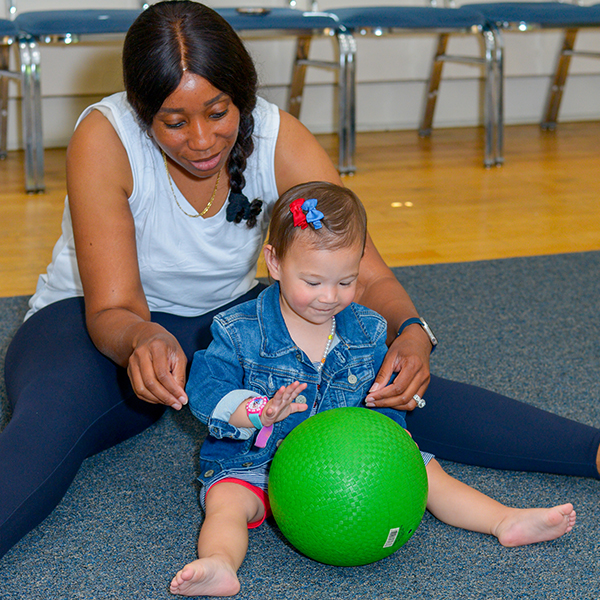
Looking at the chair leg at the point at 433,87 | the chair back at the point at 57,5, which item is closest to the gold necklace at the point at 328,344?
the chair back at the point at 57,5

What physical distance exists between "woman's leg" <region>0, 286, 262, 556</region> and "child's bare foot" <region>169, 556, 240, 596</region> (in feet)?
0.76

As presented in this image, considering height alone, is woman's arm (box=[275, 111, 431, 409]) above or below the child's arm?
above

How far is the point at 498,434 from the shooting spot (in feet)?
3.81

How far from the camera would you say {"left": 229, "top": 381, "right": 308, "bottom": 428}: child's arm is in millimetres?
921

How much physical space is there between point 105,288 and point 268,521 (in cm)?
41

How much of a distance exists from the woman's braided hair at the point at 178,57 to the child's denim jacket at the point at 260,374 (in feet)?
0.97

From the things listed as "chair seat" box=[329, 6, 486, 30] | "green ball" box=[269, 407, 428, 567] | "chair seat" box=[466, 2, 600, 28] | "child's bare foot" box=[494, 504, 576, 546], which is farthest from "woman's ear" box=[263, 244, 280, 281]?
"chair seat" box=[466, 2, 600, 28]

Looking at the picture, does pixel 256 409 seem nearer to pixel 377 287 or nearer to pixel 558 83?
pixel 377 287

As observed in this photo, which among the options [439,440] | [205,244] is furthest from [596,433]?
[205,244]

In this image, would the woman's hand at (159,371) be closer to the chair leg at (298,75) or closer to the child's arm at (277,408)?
the child's arm at (277,408)

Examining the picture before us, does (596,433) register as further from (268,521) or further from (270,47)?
(270,47)

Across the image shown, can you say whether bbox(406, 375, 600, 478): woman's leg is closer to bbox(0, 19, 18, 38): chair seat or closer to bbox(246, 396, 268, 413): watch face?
bbox(246, 396, 268, 413): watch face

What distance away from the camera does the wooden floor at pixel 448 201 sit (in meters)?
2.28

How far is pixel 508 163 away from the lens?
10.9 feet
